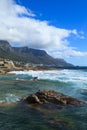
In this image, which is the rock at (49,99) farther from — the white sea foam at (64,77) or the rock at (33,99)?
the white sea foam at (64,77)

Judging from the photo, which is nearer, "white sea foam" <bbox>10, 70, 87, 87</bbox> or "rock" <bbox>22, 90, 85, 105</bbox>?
"rock" <bbox>22, 90, 85, 105</bbox>

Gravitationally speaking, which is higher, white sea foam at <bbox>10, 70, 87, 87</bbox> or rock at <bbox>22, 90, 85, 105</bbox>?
white sea foam at <bbox>10, 70, 87, 87</bbox>

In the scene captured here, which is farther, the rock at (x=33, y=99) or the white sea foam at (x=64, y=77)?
the white sea foam at (x=64, y=77)

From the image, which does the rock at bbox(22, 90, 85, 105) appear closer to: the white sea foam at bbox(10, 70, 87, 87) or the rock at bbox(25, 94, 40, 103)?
the rock at bbox(25, 94, 40, 103)

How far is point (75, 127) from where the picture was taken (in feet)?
61.7

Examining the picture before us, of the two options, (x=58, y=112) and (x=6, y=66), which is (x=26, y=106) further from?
(x=6, y=66)

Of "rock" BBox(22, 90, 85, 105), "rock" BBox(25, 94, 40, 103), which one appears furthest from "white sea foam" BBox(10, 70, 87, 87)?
"rock" BBox(25, 94, 40, 103)

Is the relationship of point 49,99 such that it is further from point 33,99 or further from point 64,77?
point 64,77

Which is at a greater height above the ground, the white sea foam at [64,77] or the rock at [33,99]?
the white sea foam at [64,77]

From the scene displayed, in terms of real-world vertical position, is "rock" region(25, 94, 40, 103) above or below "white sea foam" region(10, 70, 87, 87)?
below

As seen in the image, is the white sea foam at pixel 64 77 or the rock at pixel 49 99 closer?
the rock at pixel 49 99

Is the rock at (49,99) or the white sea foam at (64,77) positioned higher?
the white sea foam at (64,77)

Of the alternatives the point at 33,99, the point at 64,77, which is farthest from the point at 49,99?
the point at 64,77

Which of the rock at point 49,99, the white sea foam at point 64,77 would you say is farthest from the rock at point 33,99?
the white sea foam at point 64,77
